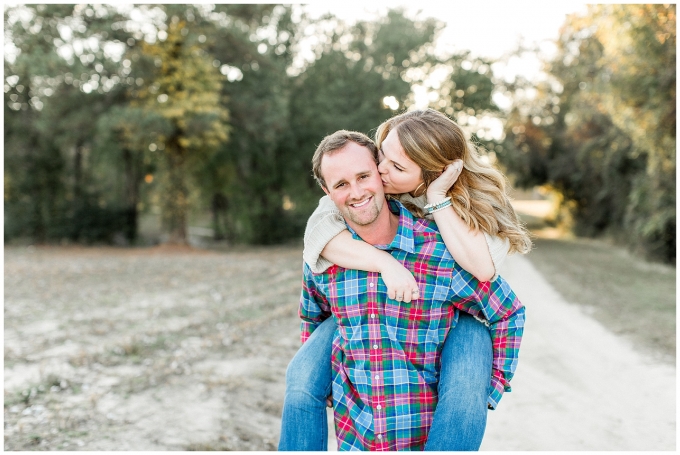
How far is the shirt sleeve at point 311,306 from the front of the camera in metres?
2.95

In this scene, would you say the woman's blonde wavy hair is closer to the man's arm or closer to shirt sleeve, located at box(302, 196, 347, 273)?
shirt sleeve, located at box(302, 196, 347, 273)

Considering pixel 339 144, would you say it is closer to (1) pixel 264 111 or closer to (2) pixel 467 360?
(2) pixel 467 360

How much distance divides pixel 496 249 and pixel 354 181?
2.32ft

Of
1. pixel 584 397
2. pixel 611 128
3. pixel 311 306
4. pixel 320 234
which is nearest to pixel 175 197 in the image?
pixel 611 128

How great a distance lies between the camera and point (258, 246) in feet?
86.7

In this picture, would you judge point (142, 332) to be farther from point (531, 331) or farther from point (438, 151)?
point (438, 151)

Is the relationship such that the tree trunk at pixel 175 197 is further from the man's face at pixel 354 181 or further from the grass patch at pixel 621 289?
the man's face at pixel 354 181

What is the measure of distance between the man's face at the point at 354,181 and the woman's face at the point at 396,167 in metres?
0.05

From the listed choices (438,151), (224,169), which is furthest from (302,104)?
(438,151)

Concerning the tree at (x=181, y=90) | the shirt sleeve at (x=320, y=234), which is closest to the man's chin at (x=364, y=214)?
the shirt sleeve at (x=320, y=234)

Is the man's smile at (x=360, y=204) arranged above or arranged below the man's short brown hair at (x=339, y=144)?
below

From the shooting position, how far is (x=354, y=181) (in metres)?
2.67

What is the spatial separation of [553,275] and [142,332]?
35.6 ft

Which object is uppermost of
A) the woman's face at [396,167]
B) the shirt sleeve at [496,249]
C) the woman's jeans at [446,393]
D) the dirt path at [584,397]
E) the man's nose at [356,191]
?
the woman's face at [396,167]
